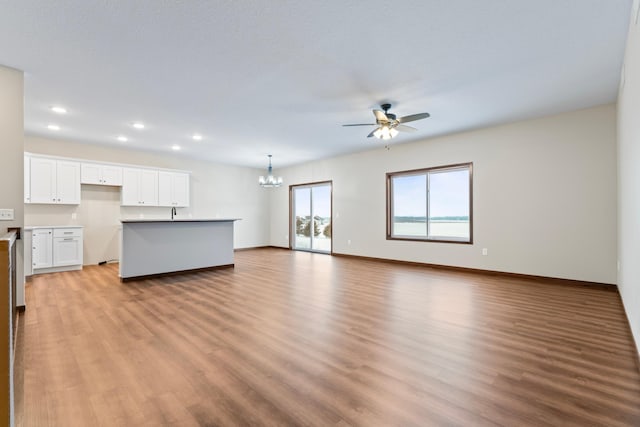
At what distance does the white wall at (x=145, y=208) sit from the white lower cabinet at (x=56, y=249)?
66cm

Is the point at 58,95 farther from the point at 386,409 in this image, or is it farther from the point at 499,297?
the point at 499,297

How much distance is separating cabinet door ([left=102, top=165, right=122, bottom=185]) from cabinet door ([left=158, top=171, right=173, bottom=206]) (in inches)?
35.6

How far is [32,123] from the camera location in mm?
5395

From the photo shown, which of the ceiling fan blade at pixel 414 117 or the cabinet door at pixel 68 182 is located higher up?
the ceiling fan blade at pixel 414 117

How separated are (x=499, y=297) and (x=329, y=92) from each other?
11.8 feet

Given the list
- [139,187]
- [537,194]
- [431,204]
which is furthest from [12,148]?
[537,194]

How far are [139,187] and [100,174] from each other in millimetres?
834

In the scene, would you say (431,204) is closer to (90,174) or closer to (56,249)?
(90,174)

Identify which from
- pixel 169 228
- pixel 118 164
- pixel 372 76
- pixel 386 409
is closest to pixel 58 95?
pixel 169 228

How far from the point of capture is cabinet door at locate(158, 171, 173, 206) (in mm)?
7816

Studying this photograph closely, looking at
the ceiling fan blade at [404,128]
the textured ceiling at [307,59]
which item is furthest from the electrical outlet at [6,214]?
the ceiling fan blade at [404,128]

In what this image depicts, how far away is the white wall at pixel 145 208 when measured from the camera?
6508 mm

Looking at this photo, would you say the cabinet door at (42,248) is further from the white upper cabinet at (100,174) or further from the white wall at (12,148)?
the white wall at (12,148)

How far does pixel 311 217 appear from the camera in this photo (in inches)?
376
